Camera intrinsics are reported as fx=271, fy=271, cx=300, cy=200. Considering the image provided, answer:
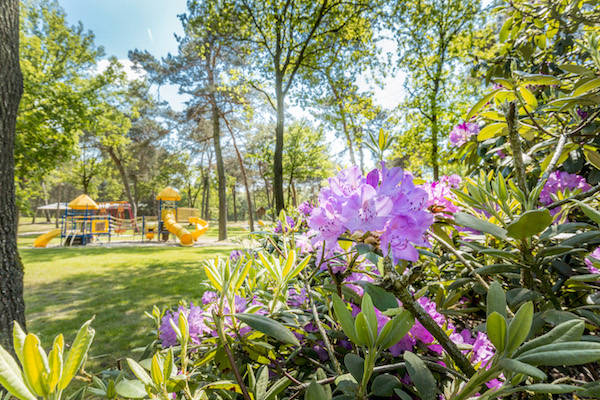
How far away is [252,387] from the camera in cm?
51

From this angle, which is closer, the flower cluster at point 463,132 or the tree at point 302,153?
the flower cluster at point 463,132

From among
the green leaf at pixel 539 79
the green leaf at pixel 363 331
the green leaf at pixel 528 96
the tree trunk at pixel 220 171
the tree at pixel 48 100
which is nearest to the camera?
the green leaf at pixel 363 331

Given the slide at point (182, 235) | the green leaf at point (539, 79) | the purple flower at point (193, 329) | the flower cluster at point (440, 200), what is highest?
the green leaf at point (539, 79)

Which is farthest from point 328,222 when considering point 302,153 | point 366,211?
point 302,153

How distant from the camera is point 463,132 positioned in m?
1.69

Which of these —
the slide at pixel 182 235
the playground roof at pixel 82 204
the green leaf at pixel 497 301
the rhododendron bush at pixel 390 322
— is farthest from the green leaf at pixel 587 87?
the playground roof at pixel 82 204

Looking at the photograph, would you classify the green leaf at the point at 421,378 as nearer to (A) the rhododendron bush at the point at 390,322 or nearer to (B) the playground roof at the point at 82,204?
(A) the rhododendron bush at the point at 390,322

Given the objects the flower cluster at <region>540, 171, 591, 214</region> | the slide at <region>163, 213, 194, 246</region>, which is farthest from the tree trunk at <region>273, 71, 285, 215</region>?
the slide at <region>163, 213, 194, 246</region>

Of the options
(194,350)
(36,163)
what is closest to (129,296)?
(194,350)

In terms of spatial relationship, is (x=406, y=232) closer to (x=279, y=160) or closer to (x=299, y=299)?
(x=299, y=299)

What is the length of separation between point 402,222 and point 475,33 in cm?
983

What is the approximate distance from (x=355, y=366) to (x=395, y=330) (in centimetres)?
11

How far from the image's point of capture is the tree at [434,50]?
24.9 ft

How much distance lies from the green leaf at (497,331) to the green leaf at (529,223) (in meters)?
0.24
